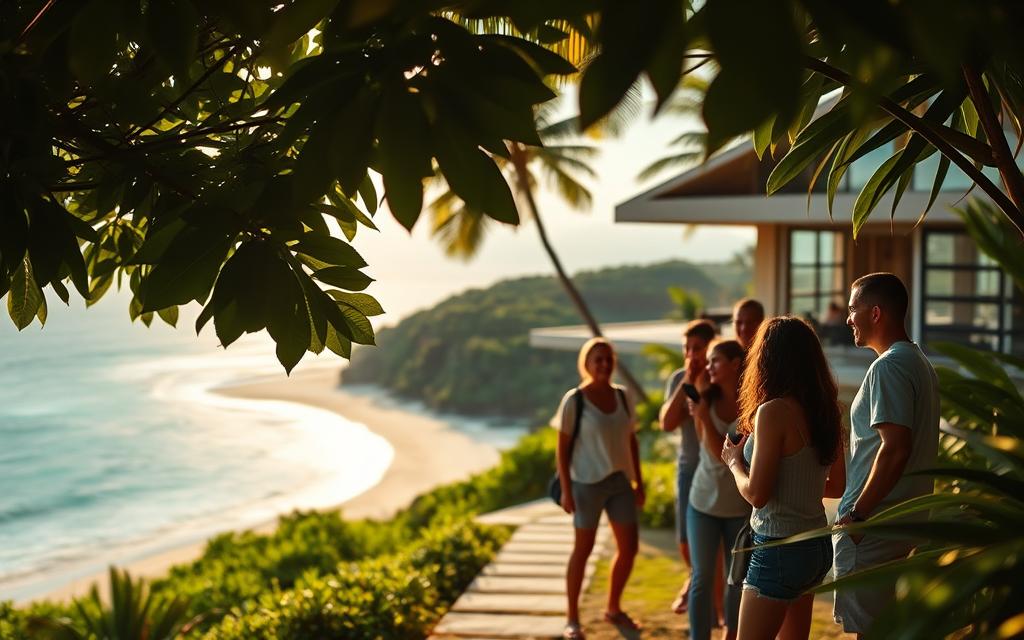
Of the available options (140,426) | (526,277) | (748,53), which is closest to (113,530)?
(140,426)

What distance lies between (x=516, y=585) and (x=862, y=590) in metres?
4.13

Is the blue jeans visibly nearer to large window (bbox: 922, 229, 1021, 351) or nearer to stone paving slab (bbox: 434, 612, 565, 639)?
stone paving slab (bbox: 434, 612, 565, 639)

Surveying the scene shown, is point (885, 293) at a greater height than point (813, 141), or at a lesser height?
lesser

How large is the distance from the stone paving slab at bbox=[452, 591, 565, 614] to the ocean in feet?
67.7

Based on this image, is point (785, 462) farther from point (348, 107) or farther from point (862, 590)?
point (348, 107)

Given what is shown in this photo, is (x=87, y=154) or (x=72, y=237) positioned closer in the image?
(x=72, y=237)

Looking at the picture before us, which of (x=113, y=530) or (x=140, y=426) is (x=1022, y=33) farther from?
(x=140, y=426)

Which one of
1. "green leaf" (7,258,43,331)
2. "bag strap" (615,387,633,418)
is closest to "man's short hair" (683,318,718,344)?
"bag strap" (615,387,633,418)

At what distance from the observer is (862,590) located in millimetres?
3510

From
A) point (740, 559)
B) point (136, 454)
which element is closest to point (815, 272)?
point (740, 559)

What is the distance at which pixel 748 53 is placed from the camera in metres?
0.99

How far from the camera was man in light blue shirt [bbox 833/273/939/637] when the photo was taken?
11.5 ft

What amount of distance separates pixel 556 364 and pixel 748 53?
76.1m

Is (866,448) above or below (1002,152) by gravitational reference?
below
